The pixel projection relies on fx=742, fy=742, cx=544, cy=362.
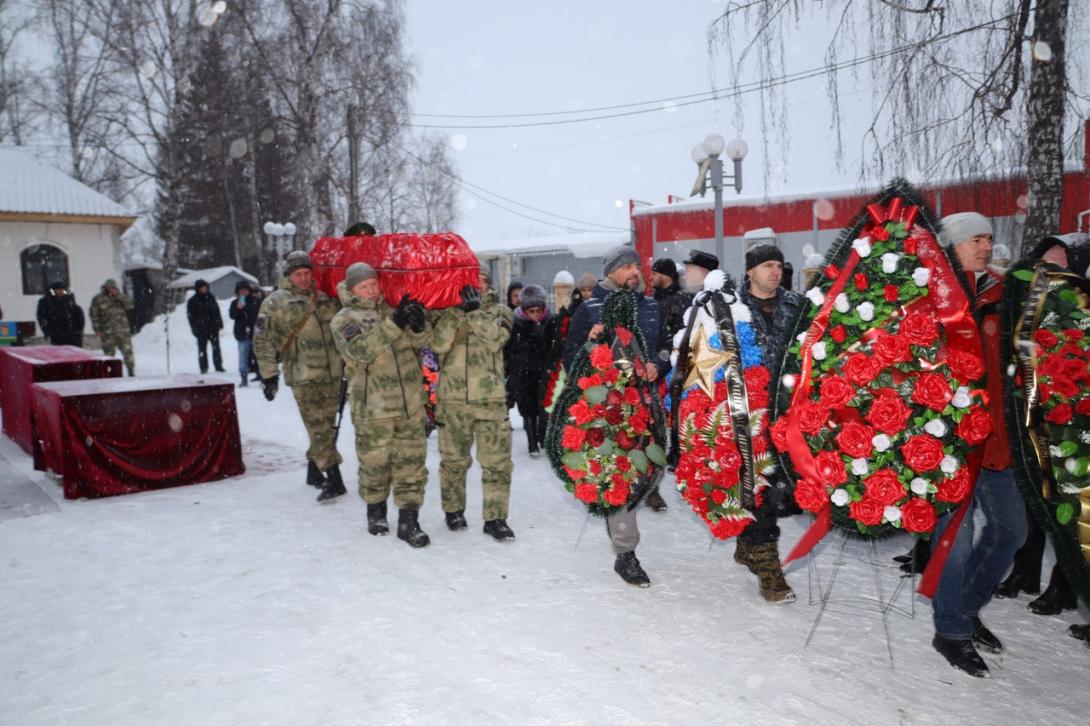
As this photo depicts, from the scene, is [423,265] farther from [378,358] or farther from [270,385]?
[270,385]

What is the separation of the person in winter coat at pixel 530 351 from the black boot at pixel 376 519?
2.64 meters

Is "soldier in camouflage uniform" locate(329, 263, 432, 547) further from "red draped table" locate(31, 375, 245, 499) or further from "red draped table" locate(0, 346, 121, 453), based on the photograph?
"red draped table" locate(0, 346, 121, 453)

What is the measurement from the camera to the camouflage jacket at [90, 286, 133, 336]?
527 inches

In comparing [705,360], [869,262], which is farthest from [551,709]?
[869,262]

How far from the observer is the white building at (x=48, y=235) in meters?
21.9

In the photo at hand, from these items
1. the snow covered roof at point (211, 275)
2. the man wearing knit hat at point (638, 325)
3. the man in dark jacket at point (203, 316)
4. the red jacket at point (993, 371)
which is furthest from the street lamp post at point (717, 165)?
the snow covered roof at point (211, 275)

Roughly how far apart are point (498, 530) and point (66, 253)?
76.7ft

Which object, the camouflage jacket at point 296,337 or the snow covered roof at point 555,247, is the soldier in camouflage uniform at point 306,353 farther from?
the snow covered roof at point 555,247

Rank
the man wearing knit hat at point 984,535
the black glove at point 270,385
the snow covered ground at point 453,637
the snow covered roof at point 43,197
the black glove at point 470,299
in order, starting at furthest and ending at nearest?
the snow covered roof at point 43,197 → the black glove at point 270,385 → the black glove at point 470,299 → the man wearing knit hat at point 984,535 → the snow covered ground at point 453,637

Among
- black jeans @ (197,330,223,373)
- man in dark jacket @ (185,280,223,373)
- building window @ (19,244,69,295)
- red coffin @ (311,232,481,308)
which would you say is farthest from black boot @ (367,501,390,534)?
building window @ (19,244,69,295)

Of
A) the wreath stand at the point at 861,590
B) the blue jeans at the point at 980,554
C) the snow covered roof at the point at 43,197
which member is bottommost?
the wreath stand at the point at 861,590

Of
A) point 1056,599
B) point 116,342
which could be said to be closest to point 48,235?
point 116,342

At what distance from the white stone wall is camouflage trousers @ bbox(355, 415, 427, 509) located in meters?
21.2

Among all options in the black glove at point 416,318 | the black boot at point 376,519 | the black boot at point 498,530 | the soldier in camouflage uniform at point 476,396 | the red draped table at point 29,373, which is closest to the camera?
the black glove at point 416,318
